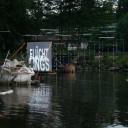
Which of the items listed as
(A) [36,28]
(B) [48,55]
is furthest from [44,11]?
(B) [48,55]

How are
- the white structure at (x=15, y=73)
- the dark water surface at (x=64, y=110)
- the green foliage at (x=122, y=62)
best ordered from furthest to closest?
the green foliage at (x=122, y=62), the white structure at (x=15, y=73), the dark water surface at (x=64, y=110)

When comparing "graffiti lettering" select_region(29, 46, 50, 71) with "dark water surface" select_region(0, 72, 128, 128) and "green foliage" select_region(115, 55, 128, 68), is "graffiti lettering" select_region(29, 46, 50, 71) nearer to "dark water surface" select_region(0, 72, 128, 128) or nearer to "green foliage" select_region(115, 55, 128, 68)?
"dark water surface" select_region(0, 72, 128, 128)

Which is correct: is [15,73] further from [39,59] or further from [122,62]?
[122,62]

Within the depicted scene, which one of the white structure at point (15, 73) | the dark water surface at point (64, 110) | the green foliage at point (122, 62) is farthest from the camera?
the green foliage at point (122, 62)

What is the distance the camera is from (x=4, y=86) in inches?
835

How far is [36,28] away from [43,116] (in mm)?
31949

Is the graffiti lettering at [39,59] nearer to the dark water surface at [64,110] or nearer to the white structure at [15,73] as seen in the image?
the white structure at [15,73]

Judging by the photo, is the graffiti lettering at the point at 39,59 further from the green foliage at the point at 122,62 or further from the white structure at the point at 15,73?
the green foliage at the point at 122,62

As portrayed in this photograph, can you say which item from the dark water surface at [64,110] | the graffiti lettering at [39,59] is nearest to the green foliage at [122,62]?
the graffiti lettering at [39,59]

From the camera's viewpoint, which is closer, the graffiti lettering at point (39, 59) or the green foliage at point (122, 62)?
the graffiti lettering at point (39, 59)

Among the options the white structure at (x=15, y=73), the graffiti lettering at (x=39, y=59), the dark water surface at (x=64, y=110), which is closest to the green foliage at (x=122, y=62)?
the graffiti lettering at (x=39, y=59)

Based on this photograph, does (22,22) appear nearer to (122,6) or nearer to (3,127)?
(3,127)

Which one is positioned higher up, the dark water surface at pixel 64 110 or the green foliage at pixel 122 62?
the green foliage at pixel 122 62

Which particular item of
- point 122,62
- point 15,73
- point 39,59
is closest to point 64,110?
point 15,73
